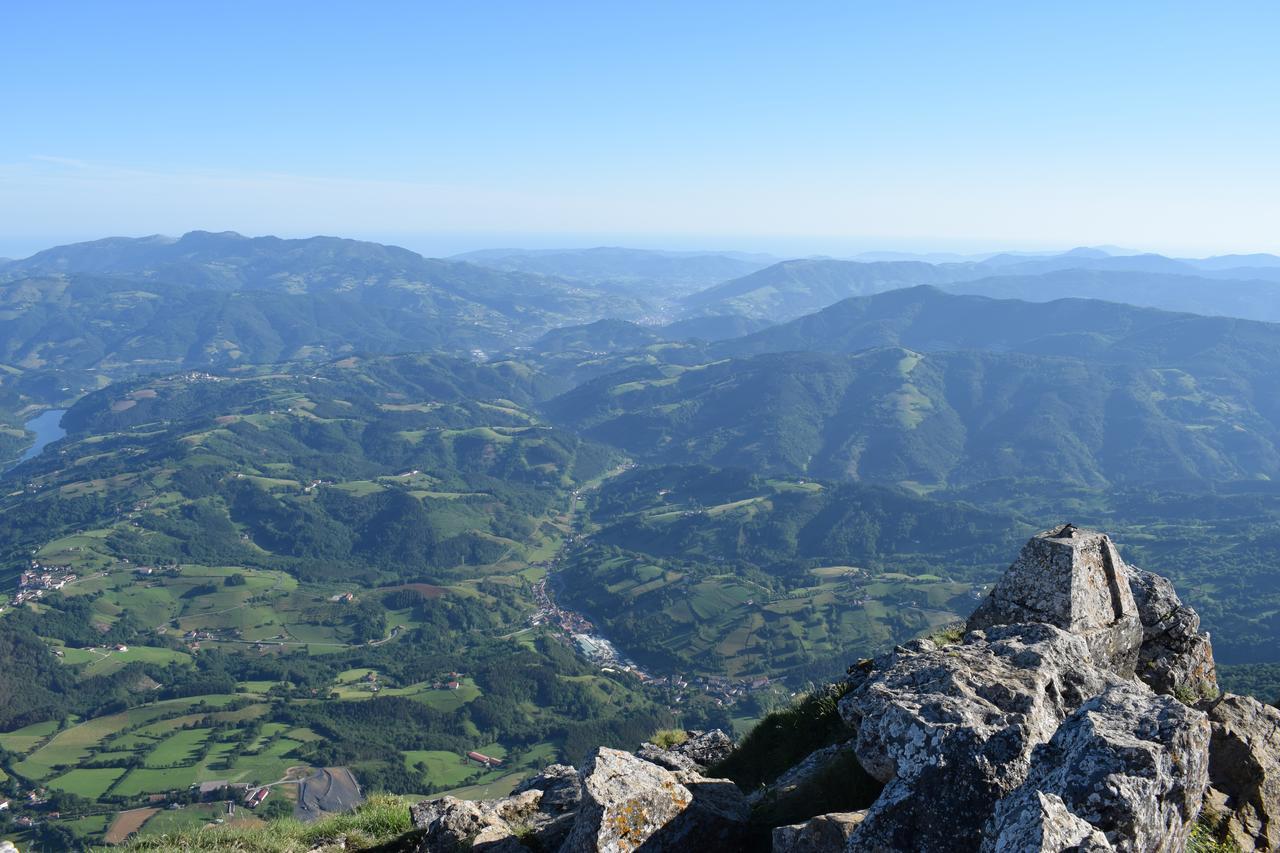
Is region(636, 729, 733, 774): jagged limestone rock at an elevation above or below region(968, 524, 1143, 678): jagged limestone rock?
below

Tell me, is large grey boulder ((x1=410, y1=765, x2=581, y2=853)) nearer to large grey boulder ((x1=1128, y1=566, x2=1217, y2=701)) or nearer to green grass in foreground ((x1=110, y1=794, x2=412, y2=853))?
green grass in foreground ((x1=110, y1=794, x2=412, y2=853))

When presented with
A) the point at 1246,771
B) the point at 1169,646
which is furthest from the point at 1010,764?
the point at 1169,646

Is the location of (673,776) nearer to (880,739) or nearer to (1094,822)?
(880,739)

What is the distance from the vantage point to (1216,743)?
473 inches

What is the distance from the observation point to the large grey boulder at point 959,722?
871cm

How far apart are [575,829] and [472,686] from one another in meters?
183

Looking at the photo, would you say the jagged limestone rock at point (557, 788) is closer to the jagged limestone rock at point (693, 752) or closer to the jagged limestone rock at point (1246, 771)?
the jagged limestone rock at point (693, 752)

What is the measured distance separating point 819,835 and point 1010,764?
268 centimetres

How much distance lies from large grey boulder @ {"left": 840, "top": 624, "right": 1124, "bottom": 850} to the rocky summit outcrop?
3 cm

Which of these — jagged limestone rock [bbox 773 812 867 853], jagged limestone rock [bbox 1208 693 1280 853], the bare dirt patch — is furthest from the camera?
the bare dirt patch

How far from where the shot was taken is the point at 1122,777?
26.3ft

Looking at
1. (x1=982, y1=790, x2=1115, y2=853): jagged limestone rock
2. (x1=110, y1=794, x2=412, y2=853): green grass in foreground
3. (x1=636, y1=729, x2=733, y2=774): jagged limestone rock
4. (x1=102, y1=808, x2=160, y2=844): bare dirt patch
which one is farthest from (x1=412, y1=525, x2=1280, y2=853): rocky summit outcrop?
(x1=102, y1=808, x2=160, y2=844): bare dirt patch

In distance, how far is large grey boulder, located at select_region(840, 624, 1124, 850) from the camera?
28.6 feet

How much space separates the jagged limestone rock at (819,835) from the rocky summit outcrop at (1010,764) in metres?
0.03
